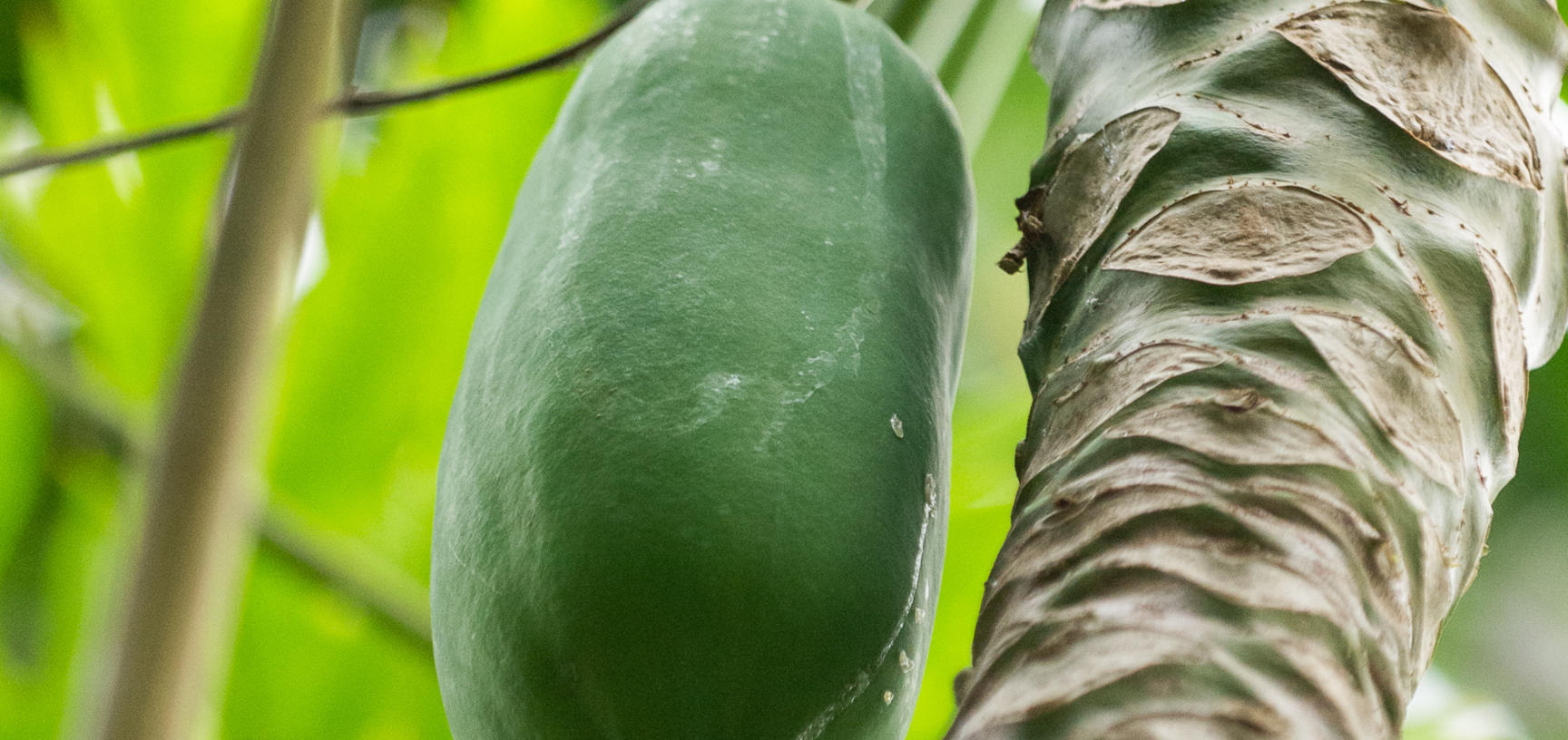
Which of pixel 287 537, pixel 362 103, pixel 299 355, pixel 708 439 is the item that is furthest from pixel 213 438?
pixel 299 355

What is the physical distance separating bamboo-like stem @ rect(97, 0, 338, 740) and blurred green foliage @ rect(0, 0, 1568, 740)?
853 millimetres

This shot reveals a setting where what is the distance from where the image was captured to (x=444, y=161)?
4.63ft

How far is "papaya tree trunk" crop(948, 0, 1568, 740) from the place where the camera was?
1.47 feet

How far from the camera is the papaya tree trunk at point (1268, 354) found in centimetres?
45

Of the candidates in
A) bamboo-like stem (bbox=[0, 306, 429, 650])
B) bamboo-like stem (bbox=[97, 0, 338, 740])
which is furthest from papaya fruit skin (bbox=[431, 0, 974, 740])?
bamboo-like stem (bbox=[0, 306, 429, 650])

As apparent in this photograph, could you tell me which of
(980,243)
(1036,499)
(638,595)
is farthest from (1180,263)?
(980,243)

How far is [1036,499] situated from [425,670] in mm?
898

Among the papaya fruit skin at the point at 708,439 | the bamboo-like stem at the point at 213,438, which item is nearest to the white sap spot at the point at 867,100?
the papaya fruit skin at the point at 708,439

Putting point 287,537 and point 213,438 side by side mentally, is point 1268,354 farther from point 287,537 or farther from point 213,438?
point 287,537

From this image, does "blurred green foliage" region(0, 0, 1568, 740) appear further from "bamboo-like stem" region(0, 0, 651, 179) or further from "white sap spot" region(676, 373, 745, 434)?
"white sap spot" region(676, 373, 745, 434)

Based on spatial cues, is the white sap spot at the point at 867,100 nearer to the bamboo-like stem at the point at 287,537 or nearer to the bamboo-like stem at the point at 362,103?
the bamboo-like stem at the point at 362,103

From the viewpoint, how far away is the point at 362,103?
75cm

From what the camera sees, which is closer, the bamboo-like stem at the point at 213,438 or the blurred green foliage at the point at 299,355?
the bamboo-like stem at the point at 213,438

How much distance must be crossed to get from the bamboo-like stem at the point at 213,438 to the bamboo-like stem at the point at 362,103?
11.1 inches
